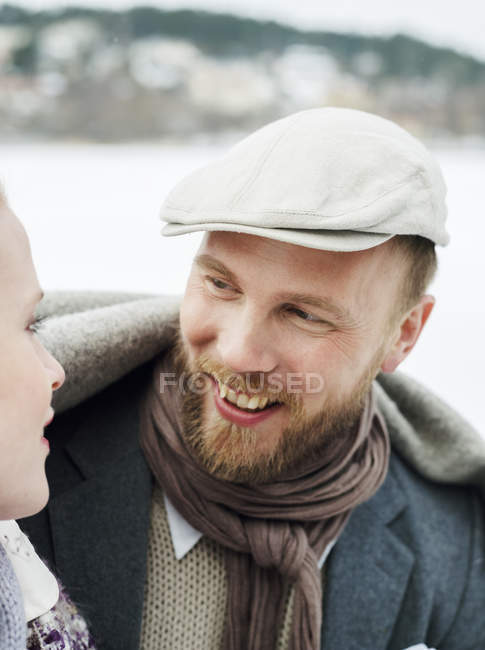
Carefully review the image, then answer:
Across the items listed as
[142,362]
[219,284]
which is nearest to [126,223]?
[142,362]

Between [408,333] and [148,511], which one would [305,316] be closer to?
[408,333]

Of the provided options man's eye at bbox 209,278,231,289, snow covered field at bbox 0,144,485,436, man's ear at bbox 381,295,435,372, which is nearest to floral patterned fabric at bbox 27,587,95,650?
man's eye at bbox 209,278,231,289

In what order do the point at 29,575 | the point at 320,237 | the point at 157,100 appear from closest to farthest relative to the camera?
the point at 29,575 < the point at 320,237 < the point at 157,100

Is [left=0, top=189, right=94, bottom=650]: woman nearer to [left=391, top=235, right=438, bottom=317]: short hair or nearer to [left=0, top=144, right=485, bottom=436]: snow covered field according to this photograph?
[left=391, top=235, right=438, bottom=317]: short hair

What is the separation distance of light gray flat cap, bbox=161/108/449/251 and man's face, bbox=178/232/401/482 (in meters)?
0.06

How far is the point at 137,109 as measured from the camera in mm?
1689

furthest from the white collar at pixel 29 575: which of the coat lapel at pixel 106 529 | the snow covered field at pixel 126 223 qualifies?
the snow covered field at pixel 126 223

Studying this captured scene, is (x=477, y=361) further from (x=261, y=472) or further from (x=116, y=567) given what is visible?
(x=116, y=567)

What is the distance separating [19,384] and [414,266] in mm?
676

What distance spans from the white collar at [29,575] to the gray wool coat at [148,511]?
0.84 ft

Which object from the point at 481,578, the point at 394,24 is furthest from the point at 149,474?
the point at 394,24

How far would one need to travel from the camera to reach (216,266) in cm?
101

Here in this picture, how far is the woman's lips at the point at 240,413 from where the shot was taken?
1047mm

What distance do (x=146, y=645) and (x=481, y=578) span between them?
24.9 inches
